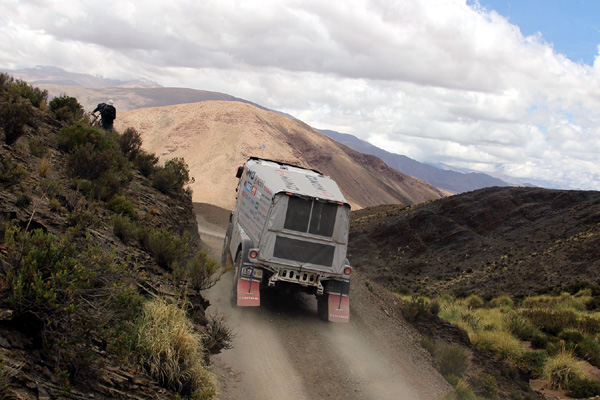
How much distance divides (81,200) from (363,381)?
266 inches

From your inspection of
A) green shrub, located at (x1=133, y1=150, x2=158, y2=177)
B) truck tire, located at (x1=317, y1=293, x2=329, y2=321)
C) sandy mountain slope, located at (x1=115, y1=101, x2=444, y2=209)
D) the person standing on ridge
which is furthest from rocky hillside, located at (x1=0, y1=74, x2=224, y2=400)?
sandy mountain slope, located at (x1=115, y1=101, x2=444, y2=209)

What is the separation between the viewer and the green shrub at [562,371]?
10266 millimetres

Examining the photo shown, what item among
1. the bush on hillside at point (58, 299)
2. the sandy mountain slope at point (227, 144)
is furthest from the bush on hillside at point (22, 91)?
the sandy mountain slope at point (227, 144)

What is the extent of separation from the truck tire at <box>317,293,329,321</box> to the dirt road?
0.16 m

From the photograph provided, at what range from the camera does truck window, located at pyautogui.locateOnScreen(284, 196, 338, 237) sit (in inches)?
408

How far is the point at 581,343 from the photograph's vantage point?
12031mm

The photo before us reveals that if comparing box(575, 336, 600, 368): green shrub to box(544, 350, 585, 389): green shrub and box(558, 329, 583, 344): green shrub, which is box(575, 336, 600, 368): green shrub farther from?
box(544, 350, 585, 389): green shrub

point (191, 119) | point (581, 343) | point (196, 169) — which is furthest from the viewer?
point (191, 119)

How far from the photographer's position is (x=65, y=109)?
16391 mm

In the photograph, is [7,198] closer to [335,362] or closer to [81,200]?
[81,200]

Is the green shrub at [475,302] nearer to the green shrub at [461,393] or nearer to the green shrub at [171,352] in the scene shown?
the green shrub at [461,393]

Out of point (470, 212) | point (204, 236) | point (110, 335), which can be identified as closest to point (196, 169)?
point (470, 212)

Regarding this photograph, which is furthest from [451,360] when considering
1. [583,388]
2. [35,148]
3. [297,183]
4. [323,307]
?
[35,148]

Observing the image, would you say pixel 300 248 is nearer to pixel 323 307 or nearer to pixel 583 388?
pixel 323 307
